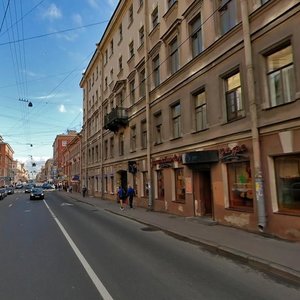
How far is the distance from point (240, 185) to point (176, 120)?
670 centimetres

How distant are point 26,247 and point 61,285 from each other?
13.5ft

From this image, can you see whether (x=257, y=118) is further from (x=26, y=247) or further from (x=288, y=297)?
(x=26, y=247)

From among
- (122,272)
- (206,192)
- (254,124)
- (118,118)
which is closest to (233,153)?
(254,124)

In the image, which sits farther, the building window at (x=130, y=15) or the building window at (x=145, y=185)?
the building window at (x=130, y=15)

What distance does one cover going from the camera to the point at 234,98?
12883mm

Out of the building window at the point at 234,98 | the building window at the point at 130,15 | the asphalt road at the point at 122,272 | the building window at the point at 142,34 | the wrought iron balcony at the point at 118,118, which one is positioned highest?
the building window at the point at 130,15

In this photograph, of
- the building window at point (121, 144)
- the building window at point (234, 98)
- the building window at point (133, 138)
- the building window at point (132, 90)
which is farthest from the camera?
the building window at point (121, 144)

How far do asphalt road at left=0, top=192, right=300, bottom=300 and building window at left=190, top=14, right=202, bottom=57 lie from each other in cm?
933

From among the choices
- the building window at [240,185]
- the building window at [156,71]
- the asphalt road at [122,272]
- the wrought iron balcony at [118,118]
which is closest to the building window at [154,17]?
the building window at [156,71]

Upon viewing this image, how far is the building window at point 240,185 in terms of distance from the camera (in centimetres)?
1197

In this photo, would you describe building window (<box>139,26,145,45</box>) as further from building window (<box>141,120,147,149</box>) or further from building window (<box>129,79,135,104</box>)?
building window (<box>141,120,147,149</box>)

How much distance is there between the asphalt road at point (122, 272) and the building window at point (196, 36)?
933cm

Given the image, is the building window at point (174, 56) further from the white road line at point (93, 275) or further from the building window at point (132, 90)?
the white road line at point (93, 275)

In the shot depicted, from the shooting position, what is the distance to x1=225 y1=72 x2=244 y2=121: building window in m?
12.5
